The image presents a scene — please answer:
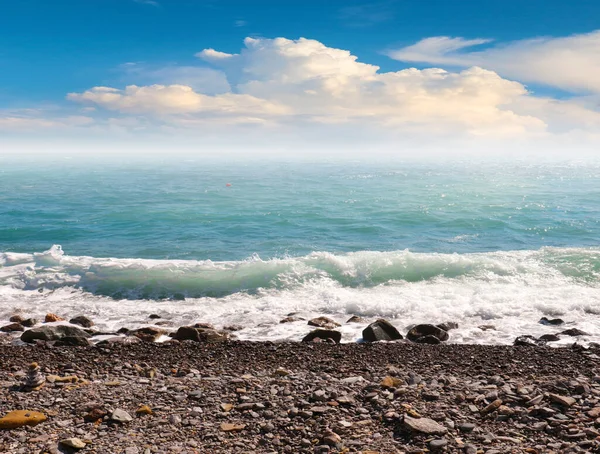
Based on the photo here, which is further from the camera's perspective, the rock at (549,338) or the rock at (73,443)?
the rock at (549,338)

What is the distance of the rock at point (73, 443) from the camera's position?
6.30 m

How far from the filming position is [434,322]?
1526 cm

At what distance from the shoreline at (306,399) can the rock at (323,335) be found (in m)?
1.42

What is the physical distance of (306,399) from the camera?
Answer: 26.8 ft

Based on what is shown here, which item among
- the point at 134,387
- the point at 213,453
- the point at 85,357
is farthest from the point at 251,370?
the point at 85,357

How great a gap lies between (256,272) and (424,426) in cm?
1579


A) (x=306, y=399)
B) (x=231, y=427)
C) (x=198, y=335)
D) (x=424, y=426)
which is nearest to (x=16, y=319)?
(x=198, y=335)

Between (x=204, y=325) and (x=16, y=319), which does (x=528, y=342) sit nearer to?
(x=204, y=325)

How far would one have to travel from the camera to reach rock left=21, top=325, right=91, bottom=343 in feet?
41.1

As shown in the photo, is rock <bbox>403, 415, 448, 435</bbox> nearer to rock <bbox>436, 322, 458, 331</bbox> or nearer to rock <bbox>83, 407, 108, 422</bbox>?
rock <bbox>83, 407, 108, 422</bbox>

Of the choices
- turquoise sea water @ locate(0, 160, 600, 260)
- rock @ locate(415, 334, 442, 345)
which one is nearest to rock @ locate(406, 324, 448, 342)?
rock @ locate(415, 334, 442, 345)

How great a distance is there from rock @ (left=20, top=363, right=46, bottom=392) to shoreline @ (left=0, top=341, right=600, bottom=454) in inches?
7.5

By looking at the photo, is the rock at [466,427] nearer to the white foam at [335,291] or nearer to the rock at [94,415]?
the rock at [94,415]

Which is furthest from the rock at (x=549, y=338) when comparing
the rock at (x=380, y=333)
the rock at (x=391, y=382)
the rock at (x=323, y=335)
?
the rock at (x=391, y=382)
